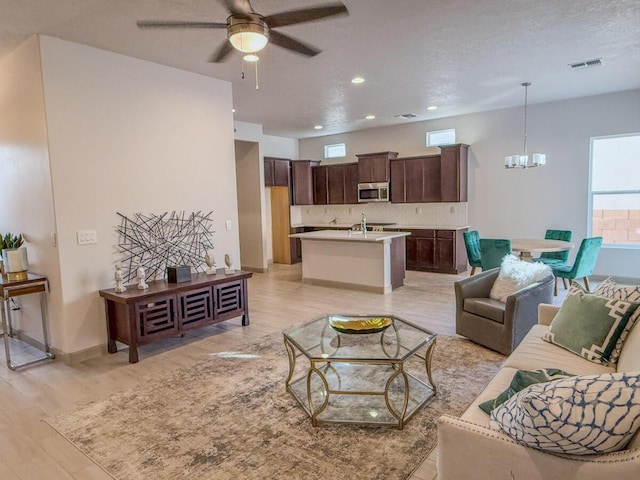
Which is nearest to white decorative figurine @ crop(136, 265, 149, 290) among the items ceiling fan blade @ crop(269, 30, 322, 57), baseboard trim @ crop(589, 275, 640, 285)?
ceiling fan blade @ crop(269, 30, 322, 57)

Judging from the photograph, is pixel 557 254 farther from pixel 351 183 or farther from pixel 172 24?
pixel 172 24

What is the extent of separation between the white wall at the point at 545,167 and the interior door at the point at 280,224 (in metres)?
3.10

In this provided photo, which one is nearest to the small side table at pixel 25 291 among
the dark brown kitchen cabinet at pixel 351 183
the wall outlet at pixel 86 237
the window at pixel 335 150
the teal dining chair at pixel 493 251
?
the wall outlet at pixel 86 237

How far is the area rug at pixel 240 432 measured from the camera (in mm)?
2256

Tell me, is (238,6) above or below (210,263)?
above

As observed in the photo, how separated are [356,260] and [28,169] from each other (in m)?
4.39

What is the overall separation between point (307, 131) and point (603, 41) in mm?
5991

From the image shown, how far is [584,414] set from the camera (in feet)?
4.24

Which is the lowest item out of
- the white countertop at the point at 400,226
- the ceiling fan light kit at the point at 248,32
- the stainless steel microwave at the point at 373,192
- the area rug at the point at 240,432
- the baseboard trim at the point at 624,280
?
the area rug at the point at 240,432

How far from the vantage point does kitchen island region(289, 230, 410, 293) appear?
6.28 meters

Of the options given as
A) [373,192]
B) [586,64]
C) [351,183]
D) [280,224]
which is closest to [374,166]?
[373,192]

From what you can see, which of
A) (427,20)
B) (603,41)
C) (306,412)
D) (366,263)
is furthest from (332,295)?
(603,41)

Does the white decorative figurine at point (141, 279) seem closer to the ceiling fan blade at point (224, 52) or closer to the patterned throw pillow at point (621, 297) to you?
the ceiling fan blade at point (224, 52)

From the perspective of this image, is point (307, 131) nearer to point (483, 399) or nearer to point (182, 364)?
point (182, 364)
